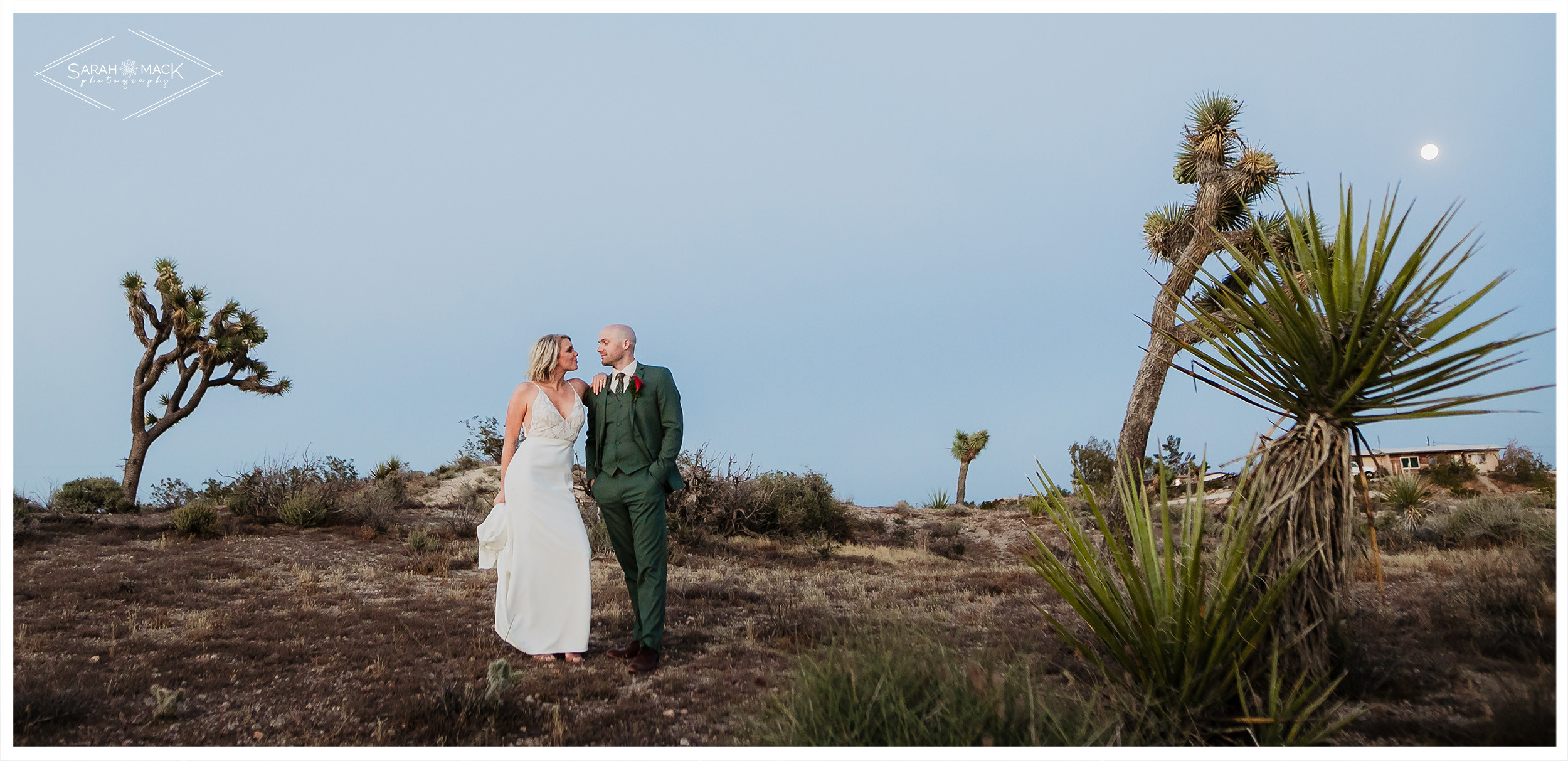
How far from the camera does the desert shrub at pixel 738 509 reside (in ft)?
47.9

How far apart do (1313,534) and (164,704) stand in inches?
232

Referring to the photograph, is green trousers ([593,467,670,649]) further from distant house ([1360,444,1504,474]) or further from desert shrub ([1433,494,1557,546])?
distant house ([1360,444,1504,474])

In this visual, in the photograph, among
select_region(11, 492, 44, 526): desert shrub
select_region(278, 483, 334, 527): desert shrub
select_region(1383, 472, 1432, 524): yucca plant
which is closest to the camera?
select_region(11, 492, 44, 526): desert shrub

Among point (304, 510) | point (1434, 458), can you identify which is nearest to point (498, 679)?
point (304, 510)

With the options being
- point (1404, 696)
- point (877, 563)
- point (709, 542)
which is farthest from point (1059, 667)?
point (709, 542)

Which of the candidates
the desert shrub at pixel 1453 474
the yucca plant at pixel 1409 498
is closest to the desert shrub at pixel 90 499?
the yucca plant at pixel 1409 498

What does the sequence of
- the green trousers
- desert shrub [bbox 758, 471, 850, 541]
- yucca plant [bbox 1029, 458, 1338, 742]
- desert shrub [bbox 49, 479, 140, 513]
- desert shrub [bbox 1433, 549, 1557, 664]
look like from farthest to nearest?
1. desert shrub [bbox 49, 479, 140, 513]
2. desert shrub [bbox 758, 471, 850, 541]
3. the green trousers
4. desert shrub [bbox 1433, 549, 1557, 664]
5. yucca plant [bbox 1029, 458, 1338, 742]

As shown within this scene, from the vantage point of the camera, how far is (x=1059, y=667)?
198 inches

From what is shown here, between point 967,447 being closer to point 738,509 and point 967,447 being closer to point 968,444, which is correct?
point 968,444

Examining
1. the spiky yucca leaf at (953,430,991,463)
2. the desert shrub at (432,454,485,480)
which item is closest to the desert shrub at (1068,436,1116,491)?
the spiky yucca leaf at (953,430,991,463)

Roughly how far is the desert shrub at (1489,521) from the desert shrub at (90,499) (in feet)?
76.8

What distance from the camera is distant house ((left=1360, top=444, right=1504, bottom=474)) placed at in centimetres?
2573

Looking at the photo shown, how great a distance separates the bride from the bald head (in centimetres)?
36

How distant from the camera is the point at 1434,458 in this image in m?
29.5
